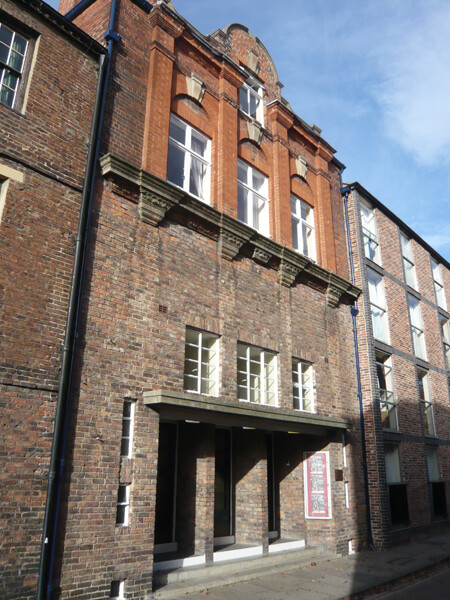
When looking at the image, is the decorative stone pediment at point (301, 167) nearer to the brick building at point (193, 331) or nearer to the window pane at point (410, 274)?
the brick building at point (193, 331)

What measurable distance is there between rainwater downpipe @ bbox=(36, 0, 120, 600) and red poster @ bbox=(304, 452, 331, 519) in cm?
755

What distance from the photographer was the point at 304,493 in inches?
510

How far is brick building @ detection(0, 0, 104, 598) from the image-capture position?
696 cm

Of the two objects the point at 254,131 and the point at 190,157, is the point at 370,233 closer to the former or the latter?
the point at 254,131

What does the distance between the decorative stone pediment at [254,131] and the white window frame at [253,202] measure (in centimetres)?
84

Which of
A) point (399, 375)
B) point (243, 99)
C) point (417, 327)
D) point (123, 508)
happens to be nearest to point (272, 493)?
point (123, 508)

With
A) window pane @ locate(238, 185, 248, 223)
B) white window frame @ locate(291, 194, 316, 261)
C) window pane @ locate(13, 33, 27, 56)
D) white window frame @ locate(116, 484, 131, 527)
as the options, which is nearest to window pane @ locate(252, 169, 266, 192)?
window pane @ locate(238, 185, 248, 223)

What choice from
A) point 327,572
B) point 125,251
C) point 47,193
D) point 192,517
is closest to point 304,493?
point 327,572

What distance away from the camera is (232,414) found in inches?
394

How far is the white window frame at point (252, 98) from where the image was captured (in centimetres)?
1448

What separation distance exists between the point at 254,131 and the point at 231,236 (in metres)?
4.13

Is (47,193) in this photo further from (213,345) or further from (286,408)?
(286,408)

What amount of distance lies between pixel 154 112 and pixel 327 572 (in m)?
10.8

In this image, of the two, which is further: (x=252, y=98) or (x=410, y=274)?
(x=410, y=274)
